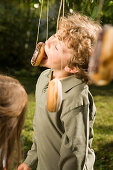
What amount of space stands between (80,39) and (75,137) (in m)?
0.53

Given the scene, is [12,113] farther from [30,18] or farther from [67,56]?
[30,18]

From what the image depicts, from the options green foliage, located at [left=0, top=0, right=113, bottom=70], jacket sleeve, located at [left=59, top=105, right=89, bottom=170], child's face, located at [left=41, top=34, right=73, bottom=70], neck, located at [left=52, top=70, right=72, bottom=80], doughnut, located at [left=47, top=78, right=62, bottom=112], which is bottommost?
jacket sleeve, located at [left=59, top=105, right=89, bottom=170]

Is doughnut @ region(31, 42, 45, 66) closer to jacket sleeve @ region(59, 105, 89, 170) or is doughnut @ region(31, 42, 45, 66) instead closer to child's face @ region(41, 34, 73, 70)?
child's face @ region(41, 34, 73, 70)

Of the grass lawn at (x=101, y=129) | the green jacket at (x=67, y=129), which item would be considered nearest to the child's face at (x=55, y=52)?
the green jacket at (x=67, y=129)

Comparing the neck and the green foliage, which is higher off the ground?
the green foliage

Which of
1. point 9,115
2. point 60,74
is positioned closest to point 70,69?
point 60,74

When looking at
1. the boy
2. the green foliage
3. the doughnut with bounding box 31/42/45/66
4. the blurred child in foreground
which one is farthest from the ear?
the green foliage

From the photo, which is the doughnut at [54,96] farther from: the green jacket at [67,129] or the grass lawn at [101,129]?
the grass lawn at [101,129]

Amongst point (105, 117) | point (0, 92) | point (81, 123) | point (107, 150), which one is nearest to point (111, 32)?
point (0, 92)

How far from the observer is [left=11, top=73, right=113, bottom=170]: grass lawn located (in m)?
3.52

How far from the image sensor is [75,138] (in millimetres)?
1481

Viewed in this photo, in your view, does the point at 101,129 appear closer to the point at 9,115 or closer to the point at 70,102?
the point at 70,102

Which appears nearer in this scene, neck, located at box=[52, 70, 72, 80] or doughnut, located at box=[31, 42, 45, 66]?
doughnut, located at box=[31, 42, 45, 66]

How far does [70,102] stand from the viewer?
152 centimetres
